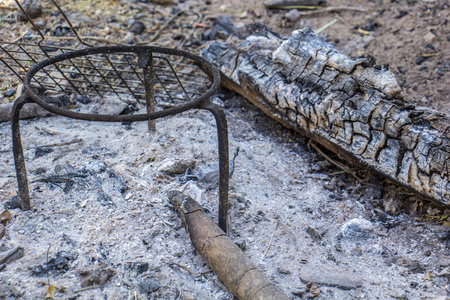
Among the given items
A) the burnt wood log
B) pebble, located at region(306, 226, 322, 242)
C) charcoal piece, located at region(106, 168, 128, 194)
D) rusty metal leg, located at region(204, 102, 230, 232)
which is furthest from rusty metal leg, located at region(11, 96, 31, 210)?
the burnt wood log

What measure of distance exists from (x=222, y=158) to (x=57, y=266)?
0.90 m

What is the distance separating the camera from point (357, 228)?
2332 mm

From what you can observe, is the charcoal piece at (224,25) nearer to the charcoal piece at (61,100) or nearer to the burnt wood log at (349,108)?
the burnt wood log at (349,108)

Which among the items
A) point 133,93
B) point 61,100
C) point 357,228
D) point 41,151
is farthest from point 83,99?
point 357,228

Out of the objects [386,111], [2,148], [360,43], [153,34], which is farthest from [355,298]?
[153,34]

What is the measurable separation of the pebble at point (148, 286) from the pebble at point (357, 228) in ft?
3.68

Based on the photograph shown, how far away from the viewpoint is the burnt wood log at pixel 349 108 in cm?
229

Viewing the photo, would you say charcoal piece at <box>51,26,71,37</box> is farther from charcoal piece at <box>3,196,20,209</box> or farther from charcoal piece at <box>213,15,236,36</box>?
charcoal piece at <box>3,196,20,209</box>

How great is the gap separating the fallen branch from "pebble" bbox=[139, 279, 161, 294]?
253 millimetres

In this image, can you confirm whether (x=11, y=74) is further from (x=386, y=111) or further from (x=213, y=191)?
(x=386, y=111)

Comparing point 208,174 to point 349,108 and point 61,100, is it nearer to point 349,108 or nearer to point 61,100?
point 349,108

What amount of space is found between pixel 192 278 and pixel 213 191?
2.08 feet

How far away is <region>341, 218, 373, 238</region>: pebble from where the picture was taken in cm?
230

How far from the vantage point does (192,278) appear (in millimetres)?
1866
